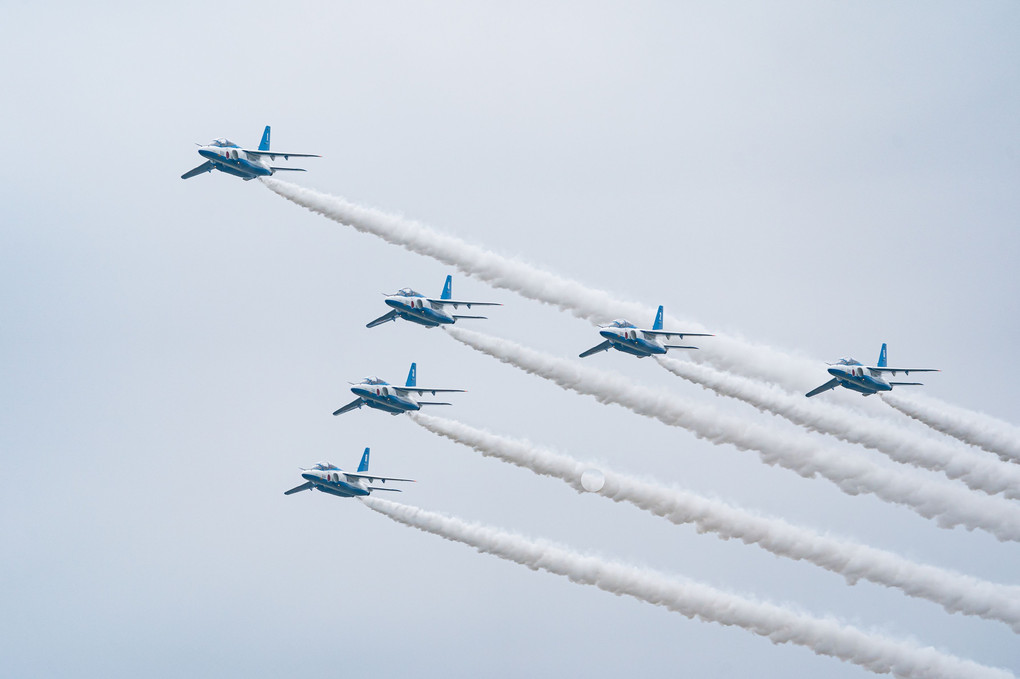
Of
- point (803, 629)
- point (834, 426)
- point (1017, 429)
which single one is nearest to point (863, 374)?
point (834, 426)

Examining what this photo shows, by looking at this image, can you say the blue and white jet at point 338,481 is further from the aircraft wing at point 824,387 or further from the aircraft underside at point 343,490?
the aircraft wing at point 824,387

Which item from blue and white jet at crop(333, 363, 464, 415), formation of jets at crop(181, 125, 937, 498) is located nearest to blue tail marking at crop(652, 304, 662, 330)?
formation of jets at crop(181, 125, 937, 498)

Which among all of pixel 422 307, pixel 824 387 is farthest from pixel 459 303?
pixel 824 387

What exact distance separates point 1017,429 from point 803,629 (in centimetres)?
1555

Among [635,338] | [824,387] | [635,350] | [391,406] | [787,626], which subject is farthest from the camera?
[391,406]

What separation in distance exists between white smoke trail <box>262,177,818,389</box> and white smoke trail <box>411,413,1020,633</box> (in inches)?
358

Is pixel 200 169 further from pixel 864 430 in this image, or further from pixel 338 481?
pixel 864 430

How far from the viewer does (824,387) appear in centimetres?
8175

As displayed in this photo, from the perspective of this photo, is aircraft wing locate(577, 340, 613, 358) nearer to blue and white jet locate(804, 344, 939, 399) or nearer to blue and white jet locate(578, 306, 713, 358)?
blue and white jet locate(578, 306, 713, 358)

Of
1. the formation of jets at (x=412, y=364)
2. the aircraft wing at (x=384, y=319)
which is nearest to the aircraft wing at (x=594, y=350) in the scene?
the formation of jets at (x=412, y=364)

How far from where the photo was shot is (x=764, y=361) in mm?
82625

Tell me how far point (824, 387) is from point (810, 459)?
200 inches

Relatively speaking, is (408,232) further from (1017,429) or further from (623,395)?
(1017,429)

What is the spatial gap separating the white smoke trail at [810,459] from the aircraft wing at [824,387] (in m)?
4.08
